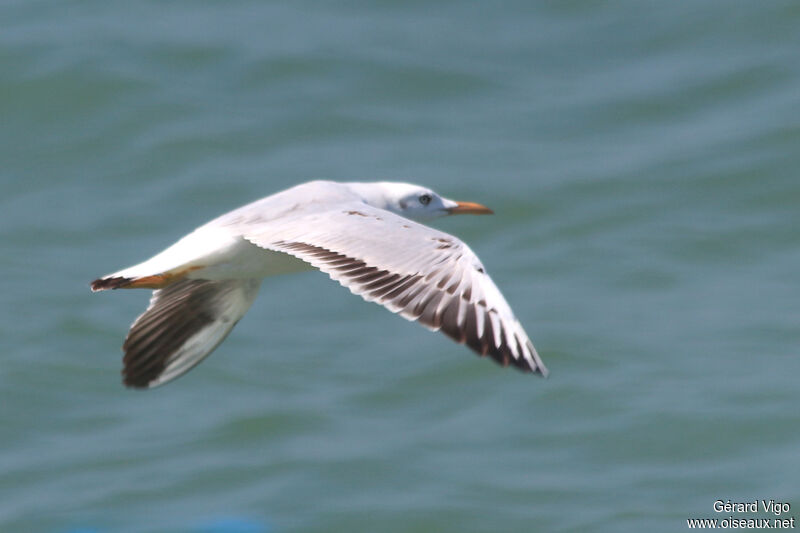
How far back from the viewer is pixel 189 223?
422 inches

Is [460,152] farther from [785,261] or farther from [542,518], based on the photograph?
[542,518]

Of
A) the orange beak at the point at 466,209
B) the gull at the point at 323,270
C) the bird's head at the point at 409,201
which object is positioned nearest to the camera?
the gull at the point at 323,270

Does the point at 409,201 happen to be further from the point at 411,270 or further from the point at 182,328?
the point at 411,270

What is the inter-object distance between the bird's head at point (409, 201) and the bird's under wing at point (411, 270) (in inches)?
34.5

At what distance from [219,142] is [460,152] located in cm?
190

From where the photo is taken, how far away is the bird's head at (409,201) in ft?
23.0

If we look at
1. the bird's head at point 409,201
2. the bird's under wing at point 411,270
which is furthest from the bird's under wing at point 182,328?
the bird's under wing at point 411,270

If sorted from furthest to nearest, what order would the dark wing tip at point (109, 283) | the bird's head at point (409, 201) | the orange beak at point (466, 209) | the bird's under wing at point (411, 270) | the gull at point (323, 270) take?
1. the orange beak at point (466, 209)
2. the bird's head at point (409, 201)
3. the dark wing tip at point (109, 283)
4. the gull at point (323, 270)
5. the bird's under wing at point (411, 270)

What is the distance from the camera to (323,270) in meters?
5.43

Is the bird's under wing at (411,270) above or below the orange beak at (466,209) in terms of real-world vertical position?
below

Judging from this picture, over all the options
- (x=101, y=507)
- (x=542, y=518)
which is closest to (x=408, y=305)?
(x=542, y=518)

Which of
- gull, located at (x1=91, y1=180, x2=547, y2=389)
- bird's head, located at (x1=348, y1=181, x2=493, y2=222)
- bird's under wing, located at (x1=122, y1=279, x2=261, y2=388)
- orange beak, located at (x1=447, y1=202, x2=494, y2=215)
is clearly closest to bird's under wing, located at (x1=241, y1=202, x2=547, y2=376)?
gull, located at (x1=91, y1=180, x2=547, y2=389)

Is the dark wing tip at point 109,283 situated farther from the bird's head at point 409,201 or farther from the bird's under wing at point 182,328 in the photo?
the bird's head at point 409,201

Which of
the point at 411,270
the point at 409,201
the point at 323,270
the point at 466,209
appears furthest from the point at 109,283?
the point at 466,209
